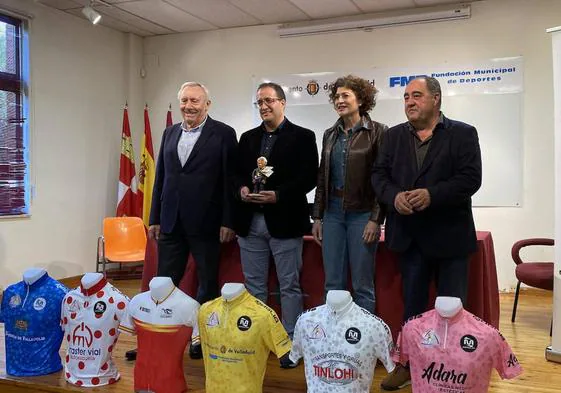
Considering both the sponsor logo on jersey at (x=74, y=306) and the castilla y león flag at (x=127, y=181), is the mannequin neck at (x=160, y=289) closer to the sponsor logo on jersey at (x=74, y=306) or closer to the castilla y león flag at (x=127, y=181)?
the sponsor logo on jersey at (x=74, y=306)

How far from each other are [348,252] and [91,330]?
1277 millimetres

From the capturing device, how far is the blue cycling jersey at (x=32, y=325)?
2.73 metres

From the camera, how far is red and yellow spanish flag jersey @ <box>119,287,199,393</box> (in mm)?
2455

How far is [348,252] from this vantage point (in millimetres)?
2812

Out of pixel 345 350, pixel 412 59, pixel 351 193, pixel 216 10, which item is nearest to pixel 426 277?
pixel 351 193

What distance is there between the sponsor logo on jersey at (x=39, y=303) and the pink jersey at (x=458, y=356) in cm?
176

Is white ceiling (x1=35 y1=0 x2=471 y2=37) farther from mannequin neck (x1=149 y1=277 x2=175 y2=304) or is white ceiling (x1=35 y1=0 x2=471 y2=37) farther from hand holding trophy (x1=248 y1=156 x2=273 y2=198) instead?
mannequin neck (x1=149 y1=277 x2=175 y2=304)

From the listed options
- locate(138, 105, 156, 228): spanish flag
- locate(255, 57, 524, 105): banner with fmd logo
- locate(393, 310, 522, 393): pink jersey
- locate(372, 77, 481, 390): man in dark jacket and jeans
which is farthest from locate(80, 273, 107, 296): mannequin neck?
locate(255, 57, 524, 105): banner with fmd logo

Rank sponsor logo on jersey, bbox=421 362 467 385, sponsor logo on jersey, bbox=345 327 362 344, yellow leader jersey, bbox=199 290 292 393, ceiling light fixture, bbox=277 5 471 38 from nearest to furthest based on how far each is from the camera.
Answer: sponsor logo on jersey, bbox=421 362 467 385 < sponsor logo on jersey, bbox=345 327 362 344 < yellow leader jersey, bbox=199 290 292 393 < ceiling light fixture, bbox=277 5 471 38

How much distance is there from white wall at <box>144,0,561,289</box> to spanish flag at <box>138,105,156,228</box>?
0.78ft

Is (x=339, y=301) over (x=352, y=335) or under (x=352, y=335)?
over

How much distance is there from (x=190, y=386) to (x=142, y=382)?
10.5 inches

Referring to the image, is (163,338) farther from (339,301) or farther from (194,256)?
(339,301)

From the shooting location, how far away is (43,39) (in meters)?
5.60
